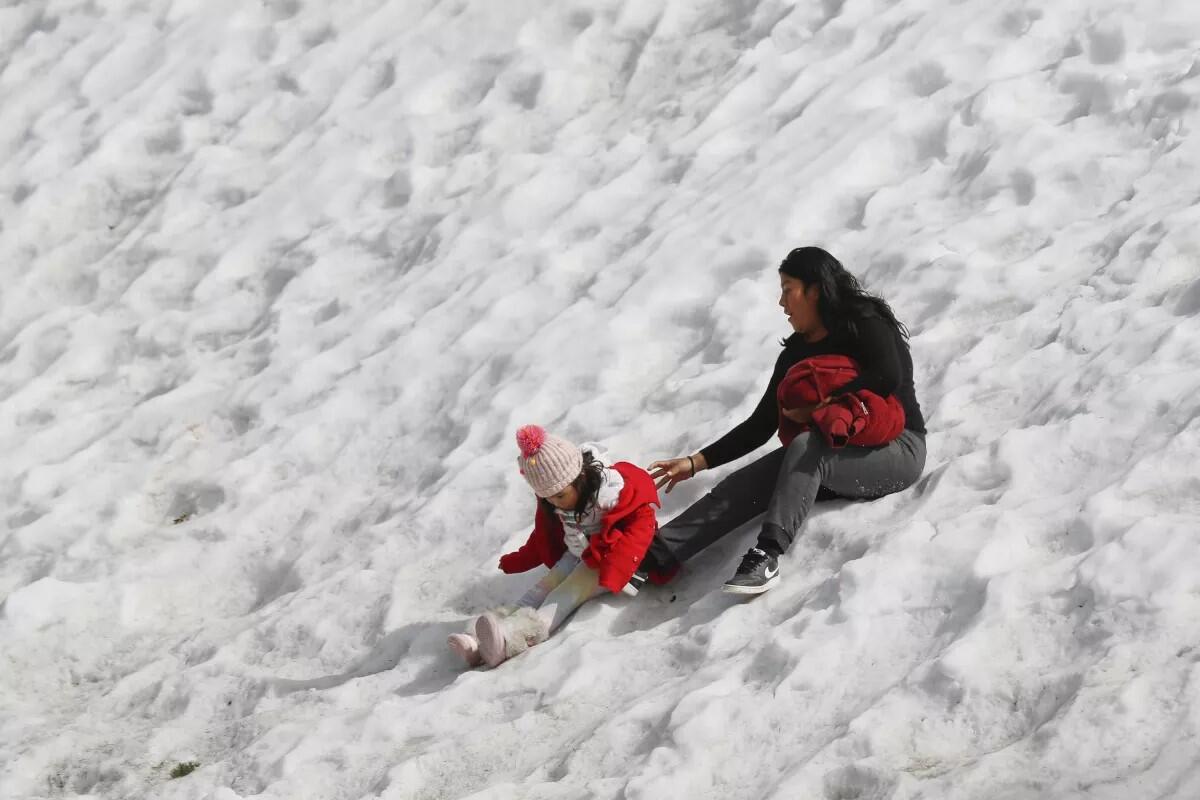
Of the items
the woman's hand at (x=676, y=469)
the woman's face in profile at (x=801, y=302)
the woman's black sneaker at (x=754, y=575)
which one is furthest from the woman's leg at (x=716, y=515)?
the woman's face in profile at (x=801, y=302)

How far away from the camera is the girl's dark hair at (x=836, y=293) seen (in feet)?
18.5

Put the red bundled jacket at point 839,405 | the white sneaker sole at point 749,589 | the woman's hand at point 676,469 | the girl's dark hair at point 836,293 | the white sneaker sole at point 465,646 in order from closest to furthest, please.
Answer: the white sneaker sole at point 749,589 → the red bundled jacket at point 839,405 → the white sneaker sole at point 465,646 → the girl's dark hair at point 836,293 → the woman's hand at point 676,469

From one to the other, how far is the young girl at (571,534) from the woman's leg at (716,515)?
0.09m

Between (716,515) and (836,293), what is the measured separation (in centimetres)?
105

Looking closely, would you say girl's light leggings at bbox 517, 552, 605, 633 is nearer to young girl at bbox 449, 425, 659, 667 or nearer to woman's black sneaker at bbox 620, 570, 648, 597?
young girl at bbox 449, 425, 659, 667

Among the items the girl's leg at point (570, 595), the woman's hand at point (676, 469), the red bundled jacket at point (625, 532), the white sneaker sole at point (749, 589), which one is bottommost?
the white sneaker sole at point (749, 589)

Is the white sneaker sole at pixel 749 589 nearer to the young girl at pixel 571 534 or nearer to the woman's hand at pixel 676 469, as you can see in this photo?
the young girl at pixel 571 534

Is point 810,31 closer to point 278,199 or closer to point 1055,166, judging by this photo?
point 1055,166

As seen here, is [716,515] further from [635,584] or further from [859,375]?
[859,375]

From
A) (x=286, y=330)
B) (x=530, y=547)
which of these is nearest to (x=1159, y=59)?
(x=530, y=547)

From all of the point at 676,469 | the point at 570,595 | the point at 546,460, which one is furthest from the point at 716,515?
the point at 546,460

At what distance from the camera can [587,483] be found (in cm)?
568

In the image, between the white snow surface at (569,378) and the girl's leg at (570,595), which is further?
the girl's leg at (570,595)

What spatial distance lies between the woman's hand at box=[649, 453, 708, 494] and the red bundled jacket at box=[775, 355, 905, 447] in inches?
18.1
